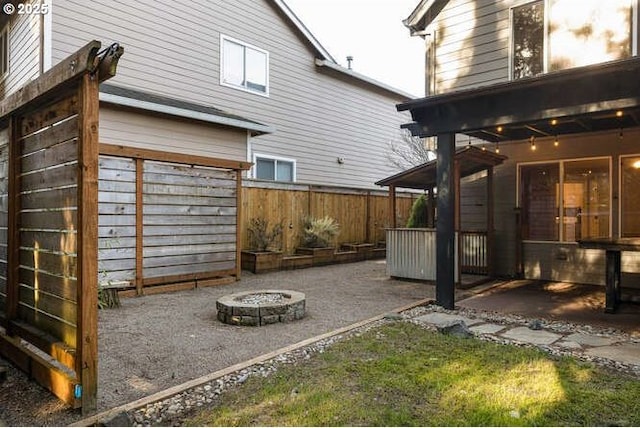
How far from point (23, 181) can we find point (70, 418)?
2096mm

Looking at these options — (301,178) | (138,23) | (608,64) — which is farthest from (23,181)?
(301,178)

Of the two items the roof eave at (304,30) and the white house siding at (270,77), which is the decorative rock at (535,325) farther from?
the roof eave at (304,30)

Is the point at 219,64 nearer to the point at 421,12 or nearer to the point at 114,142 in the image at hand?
the point at 114,142

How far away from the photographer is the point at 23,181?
12.5ft

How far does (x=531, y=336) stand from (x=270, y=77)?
32.7ft

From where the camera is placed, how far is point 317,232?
35.6 ft

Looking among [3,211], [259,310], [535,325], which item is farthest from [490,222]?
[3,211]

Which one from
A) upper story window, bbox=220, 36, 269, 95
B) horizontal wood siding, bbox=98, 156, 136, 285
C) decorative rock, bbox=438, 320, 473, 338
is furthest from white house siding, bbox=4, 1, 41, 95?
decorative rock, bbox=438, 320, 473, 338

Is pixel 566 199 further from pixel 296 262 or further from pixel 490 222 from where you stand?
pixel 296 262

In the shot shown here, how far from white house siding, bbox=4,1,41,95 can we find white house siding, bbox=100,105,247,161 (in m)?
1.74

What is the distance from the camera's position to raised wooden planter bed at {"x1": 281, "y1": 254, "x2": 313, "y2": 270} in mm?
10141

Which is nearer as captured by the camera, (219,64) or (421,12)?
(421,12)

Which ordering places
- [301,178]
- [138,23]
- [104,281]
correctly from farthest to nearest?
[301,178] < [138,23] < [104,281]

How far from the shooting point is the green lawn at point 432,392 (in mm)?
2854
